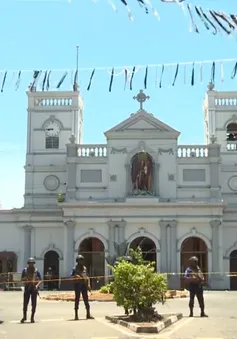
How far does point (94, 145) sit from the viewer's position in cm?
4494

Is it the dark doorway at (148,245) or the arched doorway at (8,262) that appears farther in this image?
the arched doorway at (8,262)

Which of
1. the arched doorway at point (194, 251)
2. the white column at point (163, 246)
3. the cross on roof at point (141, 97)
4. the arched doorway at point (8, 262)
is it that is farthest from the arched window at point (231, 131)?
the arched doorway at point (8, 262)

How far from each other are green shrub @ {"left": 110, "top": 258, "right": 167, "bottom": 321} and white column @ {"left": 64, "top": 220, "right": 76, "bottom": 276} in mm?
26498

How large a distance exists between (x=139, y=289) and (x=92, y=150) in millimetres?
29733

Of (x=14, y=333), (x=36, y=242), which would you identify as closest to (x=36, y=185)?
(x=36, y=242)

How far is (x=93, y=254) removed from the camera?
142ft

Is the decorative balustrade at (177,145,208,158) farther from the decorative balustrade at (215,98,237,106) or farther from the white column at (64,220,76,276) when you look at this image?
the white column at (64,220,76,276)

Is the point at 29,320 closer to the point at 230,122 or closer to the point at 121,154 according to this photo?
the point at 121,154

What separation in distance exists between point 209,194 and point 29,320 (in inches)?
1098

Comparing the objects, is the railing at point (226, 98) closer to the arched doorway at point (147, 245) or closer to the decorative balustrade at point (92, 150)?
the decorative balustrade at point (92, 150)

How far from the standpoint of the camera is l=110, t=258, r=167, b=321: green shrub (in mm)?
15664

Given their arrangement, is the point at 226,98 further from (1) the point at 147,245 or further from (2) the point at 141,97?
(1) the point at 147,245

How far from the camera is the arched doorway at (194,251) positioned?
141 feet

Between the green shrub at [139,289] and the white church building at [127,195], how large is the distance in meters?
24.8
